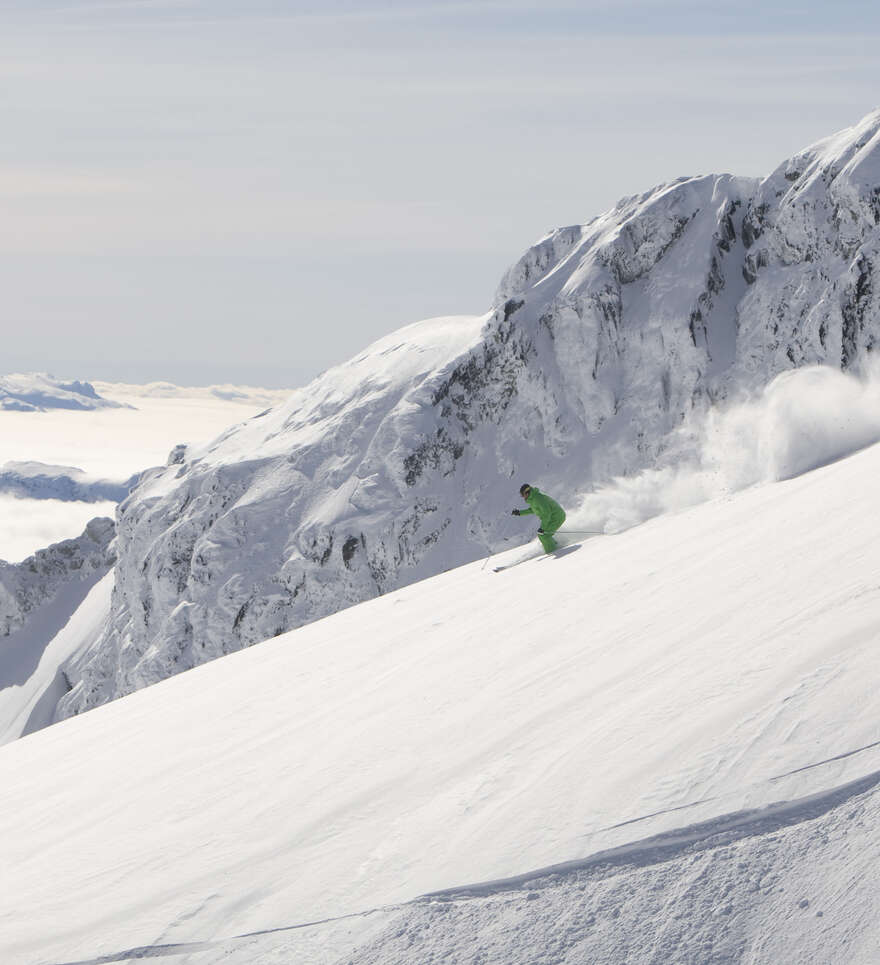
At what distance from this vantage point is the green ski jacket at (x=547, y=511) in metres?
18.5

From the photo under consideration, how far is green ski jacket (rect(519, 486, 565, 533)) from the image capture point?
60.8 ft

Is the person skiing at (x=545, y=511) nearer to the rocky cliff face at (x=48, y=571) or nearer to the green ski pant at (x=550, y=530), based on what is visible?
the green ski pant at (x=550, y=530)

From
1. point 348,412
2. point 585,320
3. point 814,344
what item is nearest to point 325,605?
point 348,412

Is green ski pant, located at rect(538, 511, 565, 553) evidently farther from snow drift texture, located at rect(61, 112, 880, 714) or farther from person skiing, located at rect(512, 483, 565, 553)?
snow drift texture, located at rect(61, 112, 880, 714)

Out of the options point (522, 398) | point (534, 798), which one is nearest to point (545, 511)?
point (534, 798)

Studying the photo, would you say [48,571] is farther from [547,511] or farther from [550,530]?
[550,530]

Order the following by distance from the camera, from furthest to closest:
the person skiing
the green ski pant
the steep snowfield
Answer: the person skiing → the green ski pant → the steep snowfield

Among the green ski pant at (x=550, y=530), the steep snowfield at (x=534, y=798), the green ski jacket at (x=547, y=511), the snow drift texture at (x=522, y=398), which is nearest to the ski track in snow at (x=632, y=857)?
the steep snowfield at (x=534, y=798)

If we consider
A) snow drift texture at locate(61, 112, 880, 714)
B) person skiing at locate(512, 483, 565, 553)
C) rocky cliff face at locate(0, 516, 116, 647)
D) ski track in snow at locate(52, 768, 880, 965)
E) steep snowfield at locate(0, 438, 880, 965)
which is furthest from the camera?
rocky cliff face at locate(0, 516, 116, 647)

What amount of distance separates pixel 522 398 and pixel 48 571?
8955 centimetres

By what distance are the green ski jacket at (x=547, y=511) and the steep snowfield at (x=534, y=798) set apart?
7365mm

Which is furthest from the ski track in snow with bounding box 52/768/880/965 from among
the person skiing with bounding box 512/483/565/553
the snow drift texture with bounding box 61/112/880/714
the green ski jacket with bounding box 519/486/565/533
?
the snow drift texture with bounding box 61/112/880/714

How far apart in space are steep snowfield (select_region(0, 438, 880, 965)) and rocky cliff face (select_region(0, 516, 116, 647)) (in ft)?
426

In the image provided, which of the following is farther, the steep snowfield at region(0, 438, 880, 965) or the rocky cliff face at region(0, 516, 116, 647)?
the rocky cliff face at region(0, 516, 116, 647)
